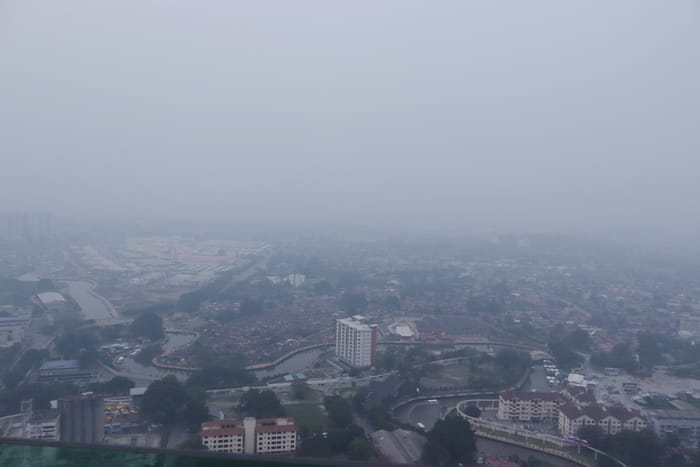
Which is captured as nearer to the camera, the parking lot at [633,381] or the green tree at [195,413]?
the green tree at [195,413]

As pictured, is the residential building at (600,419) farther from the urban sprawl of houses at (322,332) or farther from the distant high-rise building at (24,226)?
the distant high-rise building at (24,226)

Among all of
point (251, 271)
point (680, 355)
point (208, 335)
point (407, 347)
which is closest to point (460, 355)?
point (407, 347)

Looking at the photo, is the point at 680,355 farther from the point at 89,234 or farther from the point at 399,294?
the point at 89,234

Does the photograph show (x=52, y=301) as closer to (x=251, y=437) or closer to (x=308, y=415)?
(x=308, y=415)

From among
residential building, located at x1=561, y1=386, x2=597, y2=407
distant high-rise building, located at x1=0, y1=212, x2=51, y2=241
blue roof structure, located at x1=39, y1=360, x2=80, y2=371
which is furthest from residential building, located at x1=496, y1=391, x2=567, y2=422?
distant high-rise building, located at x1=0, y1=212, x2=51, y2=241

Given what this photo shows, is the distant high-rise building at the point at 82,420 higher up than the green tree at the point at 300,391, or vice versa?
the distant high-rise building at the point at 82,420

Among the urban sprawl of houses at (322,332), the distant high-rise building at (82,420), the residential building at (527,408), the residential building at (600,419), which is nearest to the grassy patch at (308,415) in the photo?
the urban sprawl of houses at (322,332)

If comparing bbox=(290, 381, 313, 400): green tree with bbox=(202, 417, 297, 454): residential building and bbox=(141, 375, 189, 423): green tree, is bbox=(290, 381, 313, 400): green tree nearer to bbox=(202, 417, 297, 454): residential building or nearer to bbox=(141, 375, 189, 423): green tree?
bbox=(141, 375, 189, 423): green tree
